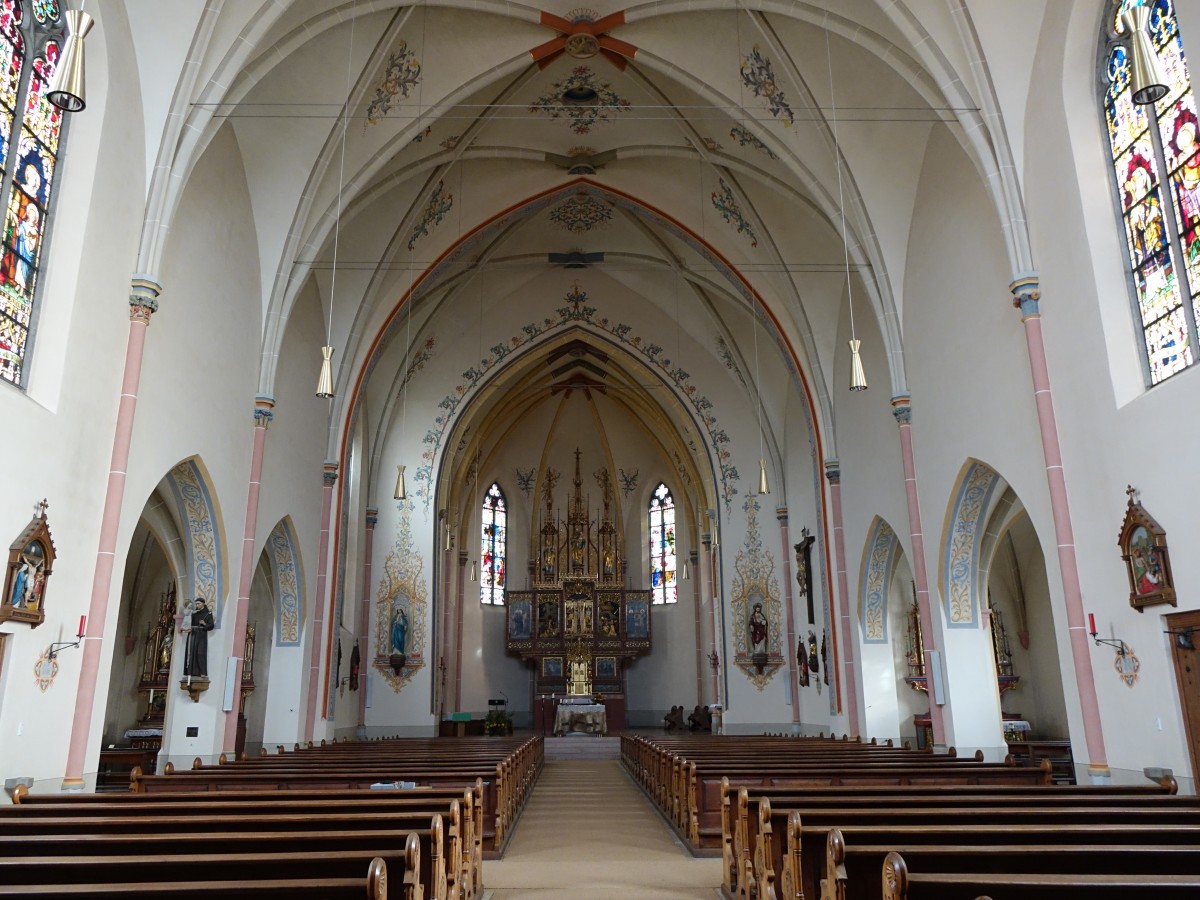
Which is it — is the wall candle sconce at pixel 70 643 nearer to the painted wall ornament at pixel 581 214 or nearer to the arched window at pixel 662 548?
the painted wall ornament at pixel 581 214

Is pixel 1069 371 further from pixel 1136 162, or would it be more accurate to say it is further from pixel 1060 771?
pixel 1060 771

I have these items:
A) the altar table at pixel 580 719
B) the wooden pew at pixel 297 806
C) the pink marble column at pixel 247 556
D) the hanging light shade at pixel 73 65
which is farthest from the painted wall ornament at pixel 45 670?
the altar table at pixel 580 719

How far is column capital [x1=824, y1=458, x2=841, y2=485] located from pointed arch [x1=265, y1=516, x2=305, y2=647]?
36.8 ft

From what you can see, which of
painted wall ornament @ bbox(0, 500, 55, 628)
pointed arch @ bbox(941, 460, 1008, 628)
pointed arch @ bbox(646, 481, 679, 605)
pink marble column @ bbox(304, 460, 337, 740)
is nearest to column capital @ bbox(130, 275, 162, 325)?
painted wall ornament @ bbox(0, 500, 55, 628)

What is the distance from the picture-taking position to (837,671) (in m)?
20.8

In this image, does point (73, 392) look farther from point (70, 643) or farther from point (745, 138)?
point (745, 138)

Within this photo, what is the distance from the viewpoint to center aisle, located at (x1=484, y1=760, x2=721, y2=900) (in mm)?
8727

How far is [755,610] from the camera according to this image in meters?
26.3

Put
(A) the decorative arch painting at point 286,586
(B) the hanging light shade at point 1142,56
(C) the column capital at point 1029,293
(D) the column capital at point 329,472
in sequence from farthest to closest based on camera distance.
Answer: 1. (D) the column capital at point 329,472
2. (A) the decorative arch painting at point 286,586
3. (C) the column capital at point 1029,293
4. (B) the hanging light shade at point 1142,56

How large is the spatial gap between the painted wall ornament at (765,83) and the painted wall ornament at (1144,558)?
928 cm

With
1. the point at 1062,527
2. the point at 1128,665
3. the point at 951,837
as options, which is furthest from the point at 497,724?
the point at 951,837

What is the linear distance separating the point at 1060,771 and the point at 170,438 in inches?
A: 649

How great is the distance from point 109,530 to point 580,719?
20.2m

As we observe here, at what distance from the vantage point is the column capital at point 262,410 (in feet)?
54.0
